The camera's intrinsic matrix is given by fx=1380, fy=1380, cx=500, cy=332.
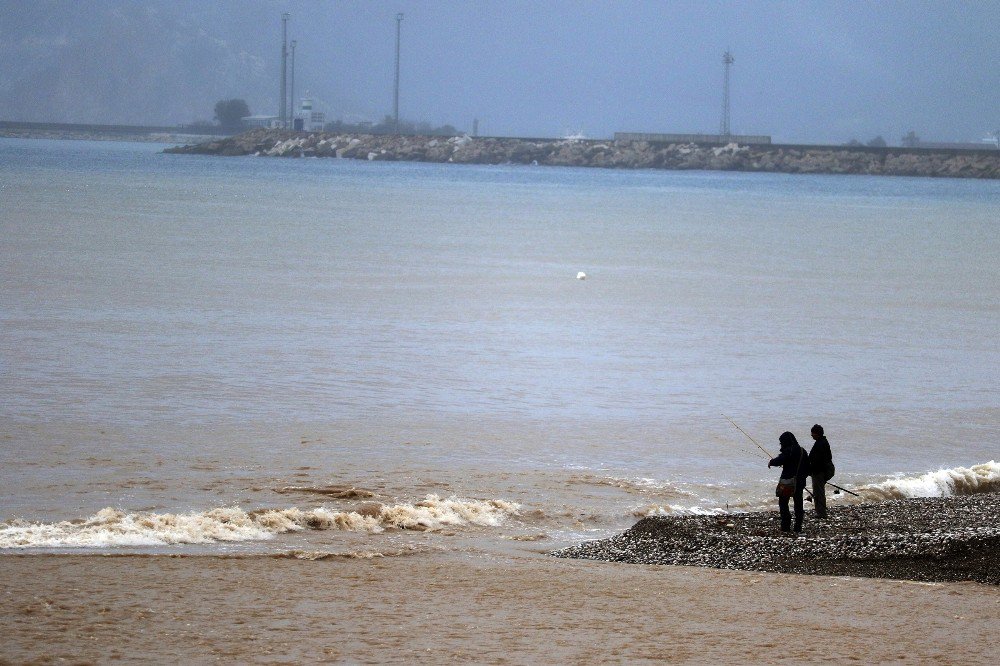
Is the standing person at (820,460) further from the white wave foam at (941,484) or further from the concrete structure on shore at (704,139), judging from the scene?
the concrete structure on shore at (704,139)

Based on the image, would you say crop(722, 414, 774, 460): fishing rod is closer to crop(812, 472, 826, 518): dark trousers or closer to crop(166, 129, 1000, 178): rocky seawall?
crop(812, 472, 826, 518): dark trousers

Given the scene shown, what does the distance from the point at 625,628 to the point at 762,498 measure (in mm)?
4915

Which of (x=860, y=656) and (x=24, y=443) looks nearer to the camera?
(x=860, y=656)

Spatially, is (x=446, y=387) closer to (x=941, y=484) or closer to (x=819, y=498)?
(x=941, y=484)

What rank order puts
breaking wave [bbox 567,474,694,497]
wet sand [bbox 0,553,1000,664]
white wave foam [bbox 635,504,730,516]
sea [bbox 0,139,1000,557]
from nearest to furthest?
wet sand [bbox 0,553,1000,664], sea [bbox 0,139,1000,557], white wave foam [bbox 635,504,730,516], breaking wave [bbox 567,474,694,497]

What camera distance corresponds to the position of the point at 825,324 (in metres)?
27.8

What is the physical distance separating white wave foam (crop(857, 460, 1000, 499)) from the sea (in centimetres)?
3

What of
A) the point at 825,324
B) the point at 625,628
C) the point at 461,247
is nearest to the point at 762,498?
the point at 625,628

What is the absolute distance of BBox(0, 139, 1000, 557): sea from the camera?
12.4 m

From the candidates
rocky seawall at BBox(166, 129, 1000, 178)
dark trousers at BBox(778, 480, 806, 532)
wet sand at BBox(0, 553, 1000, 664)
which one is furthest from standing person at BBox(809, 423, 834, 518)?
rocky seawall at BBox(166, 129, 1000, 178)

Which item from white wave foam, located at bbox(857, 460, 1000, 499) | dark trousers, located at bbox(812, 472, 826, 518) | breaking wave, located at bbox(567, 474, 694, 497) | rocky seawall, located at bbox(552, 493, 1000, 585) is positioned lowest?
breaking wave, located at bbox(567, 474, 694, 497)

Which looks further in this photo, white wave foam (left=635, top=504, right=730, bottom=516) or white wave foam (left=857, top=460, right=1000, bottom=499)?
white wave foam (left=857, top=460, right=1000, bottom=499)

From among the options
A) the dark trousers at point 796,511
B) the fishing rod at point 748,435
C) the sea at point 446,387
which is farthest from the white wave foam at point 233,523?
the fishing rod at point 748,435

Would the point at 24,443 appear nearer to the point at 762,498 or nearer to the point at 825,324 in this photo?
the point at 762,498
